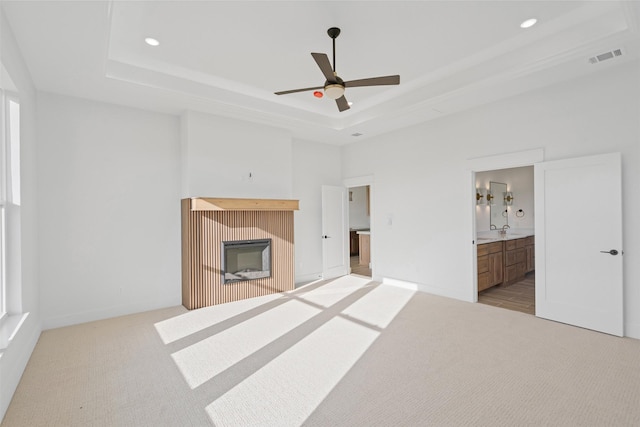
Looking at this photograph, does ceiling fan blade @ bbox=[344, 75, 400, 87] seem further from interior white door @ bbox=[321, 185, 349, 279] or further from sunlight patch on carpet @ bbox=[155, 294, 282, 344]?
interior white door @ bbox=[321, 185, 349, 279]

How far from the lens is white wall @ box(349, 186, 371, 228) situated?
9.94 metres

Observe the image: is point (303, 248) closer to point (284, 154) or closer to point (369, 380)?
point (284, 154)

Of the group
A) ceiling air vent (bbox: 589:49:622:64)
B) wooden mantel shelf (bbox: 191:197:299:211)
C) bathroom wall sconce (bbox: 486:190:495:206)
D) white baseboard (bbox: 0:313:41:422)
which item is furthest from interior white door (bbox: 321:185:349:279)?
white baseboard (bbox: 0:313:41:422)

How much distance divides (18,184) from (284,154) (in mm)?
3559

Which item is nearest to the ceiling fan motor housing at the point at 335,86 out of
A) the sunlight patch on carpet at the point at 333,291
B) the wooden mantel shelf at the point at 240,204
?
the wooden mantel shelf at the point at 240,204

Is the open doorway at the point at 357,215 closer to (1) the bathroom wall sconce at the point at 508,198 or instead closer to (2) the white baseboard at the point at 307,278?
(2) the white baseboard at the point at 307,278

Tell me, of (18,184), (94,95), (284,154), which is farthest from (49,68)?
(284,154)

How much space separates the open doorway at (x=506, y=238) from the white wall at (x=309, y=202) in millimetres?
2980

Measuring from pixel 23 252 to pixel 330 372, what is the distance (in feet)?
9.95

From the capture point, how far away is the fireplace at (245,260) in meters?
4.83

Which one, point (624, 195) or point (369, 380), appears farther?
point (624, 195)

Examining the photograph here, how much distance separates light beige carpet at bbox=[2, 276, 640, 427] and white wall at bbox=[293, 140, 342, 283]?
2156 mm

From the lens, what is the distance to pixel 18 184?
9.53 feet

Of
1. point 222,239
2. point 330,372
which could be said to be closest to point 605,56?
point 330,372
